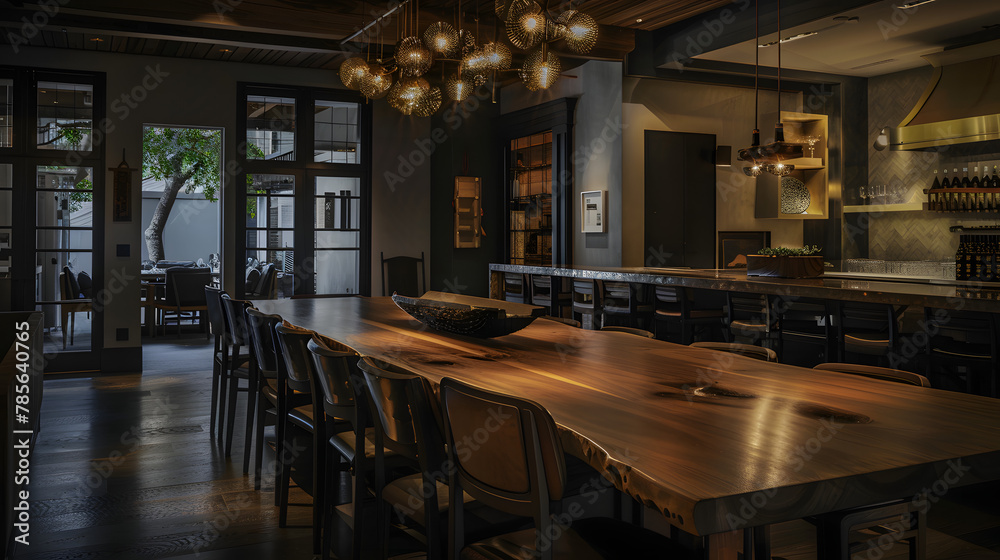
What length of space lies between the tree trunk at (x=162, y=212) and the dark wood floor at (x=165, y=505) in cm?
682

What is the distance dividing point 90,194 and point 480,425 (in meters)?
7.32

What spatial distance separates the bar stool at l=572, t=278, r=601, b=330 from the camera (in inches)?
250

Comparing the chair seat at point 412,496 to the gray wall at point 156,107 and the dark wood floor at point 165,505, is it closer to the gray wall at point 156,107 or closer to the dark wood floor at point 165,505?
the dark wood floor at point 165,505

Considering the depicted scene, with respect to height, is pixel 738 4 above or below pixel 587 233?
above

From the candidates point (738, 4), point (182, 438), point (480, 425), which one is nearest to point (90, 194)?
point (182, 438)

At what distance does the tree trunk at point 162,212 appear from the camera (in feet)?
38.2

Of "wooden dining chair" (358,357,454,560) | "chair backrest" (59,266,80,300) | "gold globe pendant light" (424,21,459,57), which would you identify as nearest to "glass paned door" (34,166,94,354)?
"chair backrest" (59,266,80,300)

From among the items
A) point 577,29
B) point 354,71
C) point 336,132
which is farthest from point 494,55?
point 336,132

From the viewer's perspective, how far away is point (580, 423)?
1674mm

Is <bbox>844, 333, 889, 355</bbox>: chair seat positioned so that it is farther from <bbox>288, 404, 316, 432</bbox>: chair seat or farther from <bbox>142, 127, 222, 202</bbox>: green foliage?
<bbox>142, 127, 222, 202</bbox>: green foliage

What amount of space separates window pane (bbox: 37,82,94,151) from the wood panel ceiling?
1.44ft

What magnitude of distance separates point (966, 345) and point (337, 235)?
6598 millimetres

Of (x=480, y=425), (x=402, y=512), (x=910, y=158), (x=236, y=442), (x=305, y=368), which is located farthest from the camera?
(x=910, y=158)

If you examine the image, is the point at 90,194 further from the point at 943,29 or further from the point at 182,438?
the point at 943,29
